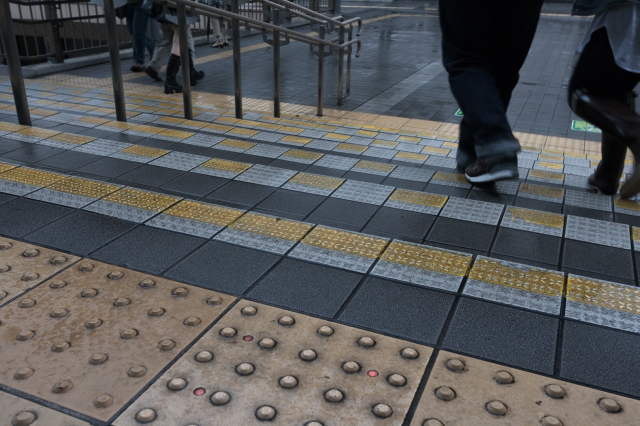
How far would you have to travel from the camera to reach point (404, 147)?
4.45 meters

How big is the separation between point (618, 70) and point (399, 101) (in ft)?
14.6

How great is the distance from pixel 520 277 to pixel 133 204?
1.76 metres

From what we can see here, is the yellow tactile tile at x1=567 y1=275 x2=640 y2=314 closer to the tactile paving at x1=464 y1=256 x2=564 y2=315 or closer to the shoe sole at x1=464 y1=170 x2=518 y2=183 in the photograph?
the tactile paving at x1=464 y1=256 x2=564 y2=315

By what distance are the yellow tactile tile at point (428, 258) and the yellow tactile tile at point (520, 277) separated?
54 millimetres

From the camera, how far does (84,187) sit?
2.93 m

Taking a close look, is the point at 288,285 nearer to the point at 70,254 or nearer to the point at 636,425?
the point at 70,254

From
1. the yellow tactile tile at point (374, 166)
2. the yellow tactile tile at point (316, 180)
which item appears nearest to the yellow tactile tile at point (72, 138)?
the yellow tactile tile at point (316, 180)

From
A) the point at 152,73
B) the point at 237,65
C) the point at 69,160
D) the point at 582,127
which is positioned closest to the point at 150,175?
the point at 69,160

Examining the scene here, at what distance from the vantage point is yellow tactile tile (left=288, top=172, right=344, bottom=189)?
10.2 ft

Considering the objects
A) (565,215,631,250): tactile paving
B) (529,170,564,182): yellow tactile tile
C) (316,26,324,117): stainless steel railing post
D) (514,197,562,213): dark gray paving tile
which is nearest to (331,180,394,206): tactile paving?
(514,197,562,213): dark gray paving tile

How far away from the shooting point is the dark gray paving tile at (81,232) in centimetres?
234

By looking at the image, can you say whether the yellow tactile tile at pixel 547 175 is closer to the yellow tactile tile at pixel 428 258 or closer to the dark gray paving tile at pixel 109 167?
the yellow tactile tile at pixel 428 258

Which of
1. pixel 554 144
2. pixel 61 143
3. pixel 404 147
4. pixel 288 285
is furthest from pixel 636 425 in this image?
pixel 554 144

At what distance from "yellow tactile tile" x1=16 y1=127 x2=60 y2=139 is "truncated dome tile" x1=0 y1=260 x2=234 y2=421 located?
2.03 metres
